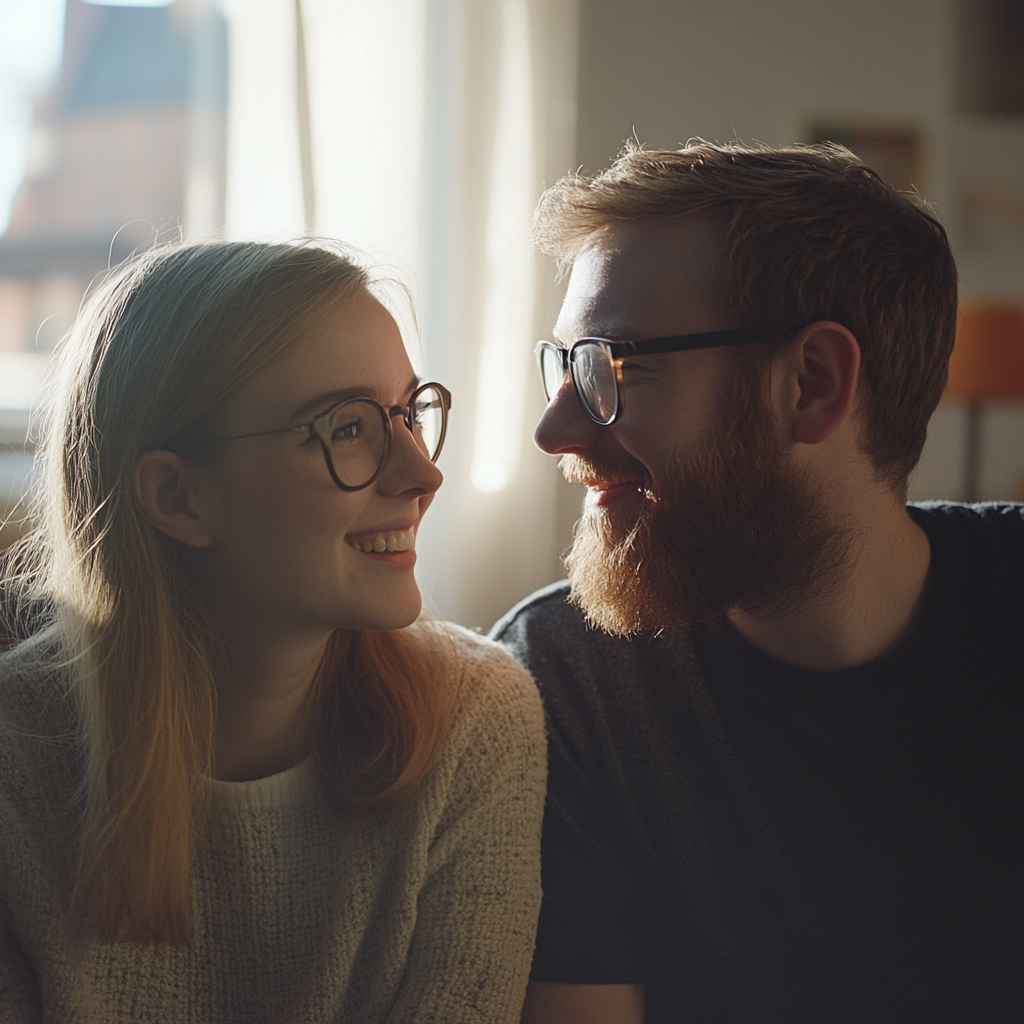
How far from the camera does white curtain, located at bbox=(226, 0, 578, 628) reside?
8.28 feet

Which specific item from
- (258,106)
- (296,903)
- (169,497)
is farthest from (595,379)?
(258,106)

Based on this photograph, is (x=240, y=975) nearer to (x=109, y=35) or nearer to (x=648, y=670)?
(x=648, y=670)

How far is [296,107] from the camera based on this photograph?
253 cm

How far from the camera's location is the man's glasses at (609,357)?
3.87ft

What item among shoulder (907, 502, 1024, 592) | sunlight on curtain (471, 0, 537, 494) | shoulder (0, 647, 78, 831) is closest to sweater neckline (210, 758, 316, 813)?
shoulder (0, 647, 78, 831)

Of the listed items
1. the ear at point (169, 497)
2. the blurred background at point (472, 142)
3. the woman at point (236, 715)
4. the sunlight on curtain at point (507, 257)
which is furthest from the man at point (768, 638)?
the sunlight on curtain at point (507, 257)

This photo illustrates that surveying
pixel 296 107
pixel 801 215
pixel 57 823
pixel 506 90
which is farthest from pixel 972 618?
pixel 506 90

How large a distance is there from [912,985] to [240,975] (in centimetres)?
74

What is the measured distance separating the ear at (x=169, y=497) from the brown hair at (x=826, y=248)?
1.96 feet

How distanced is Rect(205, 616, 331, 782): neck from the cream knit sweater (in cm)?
5

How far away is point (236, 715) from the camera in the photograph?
111 centimetres

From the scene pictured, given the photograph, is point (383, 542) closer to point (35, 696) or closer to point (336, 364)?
point (336, 364)

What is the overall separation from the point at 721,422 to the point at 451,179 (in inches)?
74.4

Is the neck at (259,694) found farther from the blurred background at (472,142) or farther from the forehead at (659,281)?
the blurred background at (472,142)
